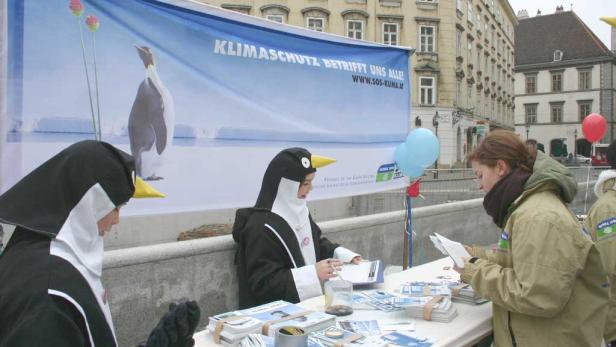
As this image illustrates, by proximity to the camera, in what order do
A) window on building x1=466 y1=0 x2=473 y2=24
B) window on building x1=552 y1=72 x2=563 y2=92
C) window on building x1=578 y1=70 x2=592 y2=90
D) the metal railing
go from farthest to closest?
window on building x1=552 y1=72 x2=563 y2=92, window on building x1=578 y1=70 x2=592 y2=90, window on building x1=466 y1=0 x2=473 y2=24, the metal railing

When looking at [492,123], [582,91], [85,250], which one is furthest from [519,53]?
[85,250]

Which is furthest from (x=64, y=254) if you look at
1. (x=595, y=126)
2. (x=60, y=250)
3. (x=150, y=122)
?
(x=595, y=126)

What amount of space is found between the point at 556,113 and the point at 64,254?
69.4 metres

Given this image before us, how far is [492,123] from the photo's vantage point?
1750 inches

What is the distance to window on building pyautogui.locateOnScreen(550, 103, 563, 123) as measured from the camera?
6219 cm

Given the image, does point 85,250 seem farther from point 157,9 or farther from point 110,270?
point 157,9

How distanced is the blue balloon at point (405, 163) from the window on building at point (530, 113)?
65.1 meters

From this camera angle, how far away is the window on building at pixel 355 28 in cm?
3303

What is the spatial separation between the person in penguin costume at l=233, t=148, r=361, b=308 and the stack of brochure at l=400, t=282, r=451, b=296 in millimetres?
457

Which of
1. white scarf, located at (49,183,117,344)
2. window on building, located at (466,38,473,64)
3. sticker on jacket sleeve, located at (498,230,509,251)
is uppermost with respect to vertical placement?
window on building, located at (466,38,473,64)

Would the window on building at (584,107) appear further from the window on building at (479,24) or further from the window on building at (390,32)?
the window on building at (390,32)

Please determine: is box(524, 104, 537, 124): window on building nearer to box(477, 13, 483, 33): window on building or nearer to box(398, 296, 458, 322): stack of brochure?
box(477, 13, 483, 33): window on building

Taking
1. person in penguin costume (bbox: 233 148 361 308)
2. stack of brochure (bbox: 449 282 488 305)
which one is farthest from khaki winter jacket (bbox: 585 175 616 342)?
person in penguin costume (bbox: 233 148 361 308)

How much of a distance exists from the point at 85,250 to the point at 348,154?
4.04 metres
